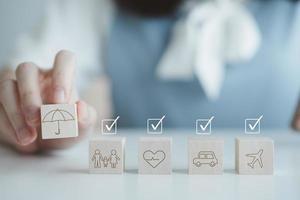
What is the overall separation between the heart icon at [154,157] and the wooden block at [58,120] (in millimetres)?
73

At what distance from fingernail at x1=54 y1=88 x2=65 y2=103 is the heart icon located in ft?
0.33

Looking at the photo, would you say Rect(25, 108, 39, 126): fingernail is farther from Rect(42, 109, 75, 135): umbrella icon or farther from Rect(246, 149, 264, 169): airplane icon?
Rect(246, 149, 264, 169): airplane icon

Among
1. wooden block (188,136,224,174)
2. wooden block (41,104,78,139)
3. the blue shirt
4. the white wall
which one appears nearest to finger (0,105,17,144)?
wooden block (41,104,78,139)

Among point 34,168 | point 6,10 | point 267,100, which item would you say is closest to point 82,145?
point 34,168

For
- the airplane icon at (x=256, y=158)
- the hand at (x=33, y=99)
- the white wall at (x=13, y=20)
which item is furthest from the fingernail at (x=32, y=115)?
the white wall at (x=13, y=20)

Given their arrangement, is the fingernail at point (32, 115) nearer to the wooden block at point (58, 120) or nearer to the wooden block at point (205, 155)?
the wooden block at point (58, 120)

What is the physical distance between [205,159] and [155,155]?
49 mm

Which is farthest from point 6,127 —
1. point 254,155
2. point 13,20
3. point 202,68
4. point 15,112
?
point 13,20

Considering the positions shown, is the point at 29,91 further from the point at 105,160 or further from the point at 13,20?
the point at 13,20

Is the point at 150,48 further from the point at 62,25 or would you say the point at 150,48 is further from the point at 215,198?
the point at 215,198

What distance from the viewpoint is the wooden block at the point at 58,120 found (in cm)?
45

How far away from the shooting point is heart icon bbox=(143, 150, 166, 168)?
46 centimetres

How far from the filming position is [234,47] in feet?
3.59

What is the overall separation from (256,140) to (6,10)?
103cm
